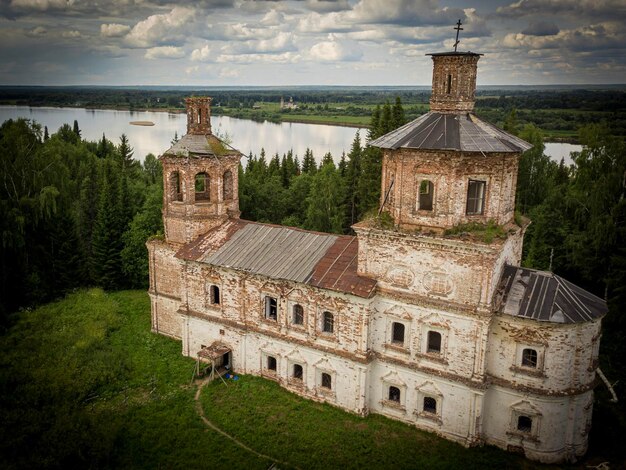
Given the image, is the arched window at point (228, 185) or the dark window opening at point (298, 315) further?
the arched window at point (228, 185)

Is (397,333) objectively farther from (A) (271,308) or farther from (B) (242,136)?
(B) (242,136)

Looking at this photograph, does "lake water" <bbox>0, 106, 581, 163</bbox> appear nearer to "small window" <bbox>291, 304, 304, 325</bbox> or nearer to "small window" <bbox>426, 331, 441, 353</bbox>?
"small window" <bbox>426, 331, 441, 353</bbox>

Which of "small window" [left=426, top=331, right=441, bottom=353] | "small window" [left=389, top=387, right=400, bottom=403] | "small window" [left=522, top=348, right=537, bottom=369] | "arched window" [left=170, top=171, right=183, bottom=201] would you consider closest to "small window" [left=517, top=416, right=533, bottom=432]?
"small window" [left=522, top=348, right=537, bottom=369]

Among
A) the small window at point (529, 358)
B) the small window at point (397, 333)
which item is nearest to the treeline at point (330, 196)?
the small window at point (397, 333)

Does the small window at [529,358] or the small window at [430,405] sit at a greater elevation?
the small window at [529,358]

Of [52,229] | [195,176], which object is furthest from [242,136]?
[195,176]

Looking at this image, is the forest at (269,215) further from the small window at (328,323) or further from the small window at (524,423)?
the small window at (328,323)
